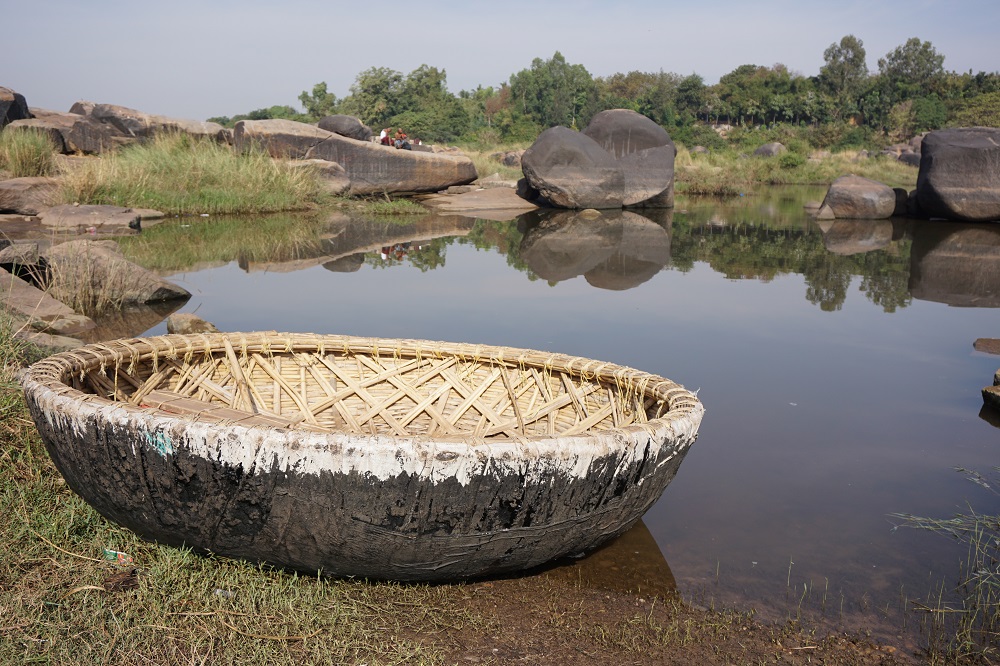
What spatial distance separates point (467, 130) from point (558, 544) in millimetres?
39124

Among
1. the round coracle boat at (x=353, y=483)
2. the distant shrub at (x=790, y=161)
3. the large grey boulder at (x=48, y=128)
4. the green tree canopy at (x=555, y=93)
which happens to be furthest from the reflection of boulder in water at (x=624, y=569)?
the green tree canopy at (x=555, y=93)

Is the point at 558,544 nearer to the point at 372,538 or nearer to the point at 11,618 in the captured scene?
the point at 372,538

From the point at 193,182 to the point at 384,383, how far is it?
10.6 metres

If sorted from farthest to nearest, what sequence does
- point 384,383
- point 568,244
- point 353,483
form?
point 568,244 < point 384,383 < point 353,483

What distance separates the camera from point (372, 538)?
8.00 ft

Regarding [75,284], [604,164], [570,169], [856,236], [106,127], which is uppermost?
[106,127]

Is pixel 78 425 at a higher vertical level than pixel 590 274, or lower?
higher

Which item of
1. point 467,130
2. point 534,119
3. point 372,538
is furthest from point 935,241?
point 534,119

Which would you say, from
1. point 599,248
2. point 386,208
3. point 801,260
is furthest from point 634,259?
point 386,208

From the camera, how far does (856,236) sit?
1365 centimetres

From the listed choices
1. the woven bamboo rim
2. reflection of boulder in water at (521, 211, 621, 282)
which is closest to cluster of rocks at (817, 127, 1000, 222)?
reflection of boulder in water at (521, 211, 621, 282)

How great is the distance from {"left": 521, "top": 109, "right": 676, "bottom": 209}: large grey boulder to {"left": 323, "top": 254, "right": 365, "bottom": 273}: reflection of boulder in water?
7203 millimetres

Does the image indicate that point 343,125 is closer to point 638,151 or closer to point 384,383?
point 638,151

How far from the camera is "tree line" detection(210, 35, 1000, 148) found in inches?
1602
